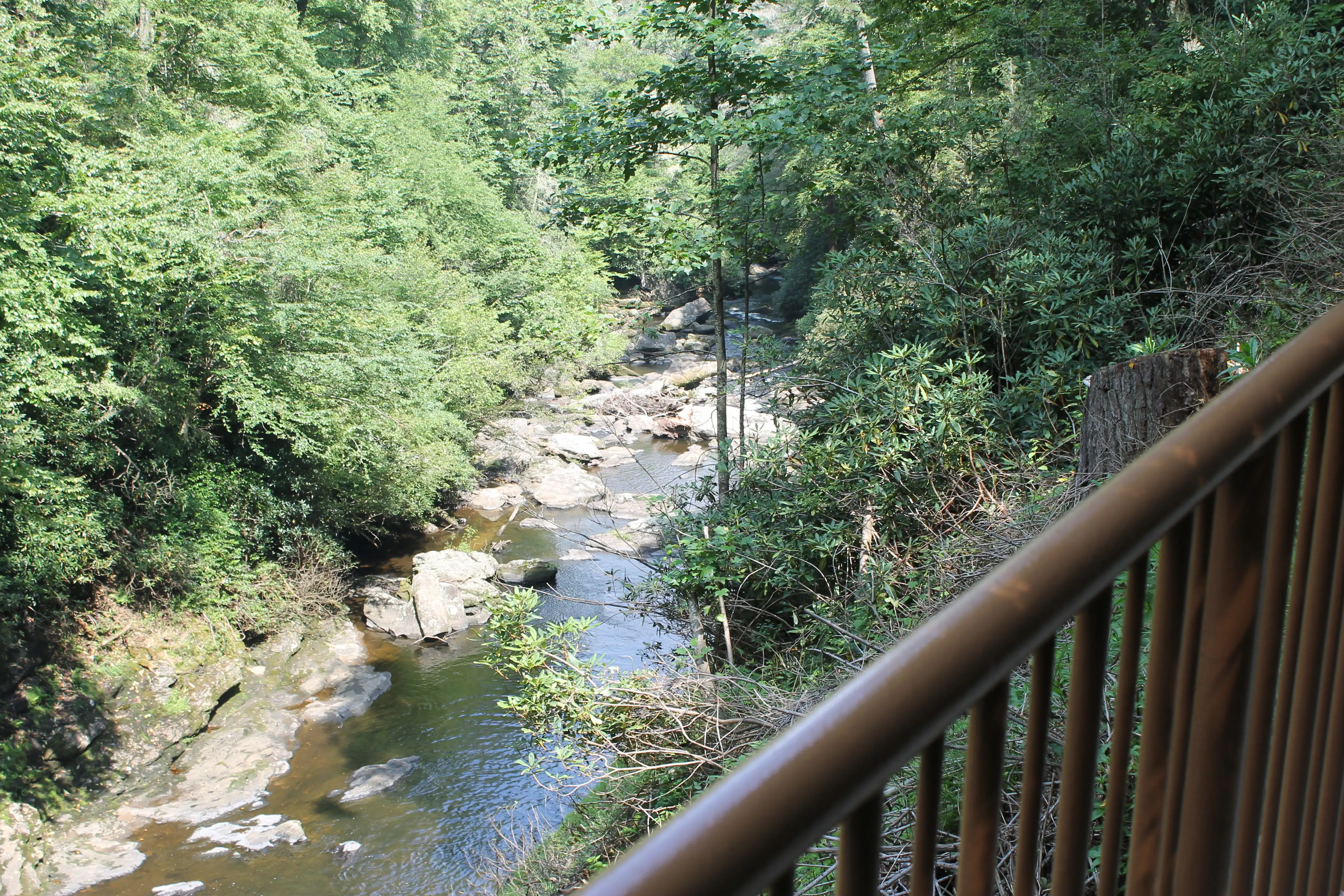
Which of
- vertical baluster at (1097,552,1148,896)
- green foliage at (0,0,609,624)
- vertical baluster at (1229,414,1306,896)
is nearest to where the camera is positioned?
vertical baluster at (1097,552,1148,896)

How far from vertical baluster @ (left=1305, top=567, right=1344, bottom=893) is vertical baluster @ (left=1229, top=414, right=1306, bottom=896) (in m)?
0.29

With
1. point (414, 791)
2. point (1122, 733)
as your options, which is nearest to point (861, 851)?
point (1122, 733)

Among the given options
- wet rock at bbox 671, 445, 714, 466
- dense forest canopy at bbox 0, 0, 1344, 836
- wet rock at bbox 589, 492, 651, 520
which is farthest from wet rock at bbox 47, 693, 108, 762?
wet rock at bbox 671, 445, 714, 466

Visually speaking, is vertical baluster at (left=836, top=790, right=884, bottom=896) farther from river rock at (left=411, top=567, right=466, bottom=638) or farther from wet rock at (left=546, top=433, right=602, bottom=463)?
wet rock at (left=546, top=433, right=602, bottom=463)

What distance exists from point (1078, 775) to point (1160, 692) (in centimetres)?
19

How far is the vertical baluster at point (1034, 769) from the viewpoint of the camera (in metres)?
0.71

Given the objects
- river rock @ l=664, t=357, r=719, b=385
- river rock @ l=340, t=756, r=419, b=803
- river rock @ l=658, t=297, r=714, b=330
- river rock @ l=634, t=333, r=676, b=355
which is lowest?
river rock @ l=340, t=756, r=419, b=803

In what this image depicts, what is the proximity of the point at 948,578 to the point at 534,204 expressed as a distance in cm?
2811

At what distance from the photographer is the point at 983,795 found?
67cm

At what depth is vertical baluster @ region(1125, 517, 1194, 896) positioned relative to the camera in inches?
34.2

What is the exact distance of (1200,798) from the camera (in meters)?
0.94

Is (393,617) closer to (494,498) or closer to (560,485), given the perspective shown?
(494,498)

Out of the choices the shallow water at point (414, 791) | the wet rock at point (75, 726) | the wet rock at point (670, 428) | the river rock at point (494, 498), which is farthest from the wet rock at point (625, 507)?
the wet rock at point (75, 726)

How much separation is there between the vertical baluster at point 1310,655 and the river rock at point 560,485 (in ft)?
52.2
